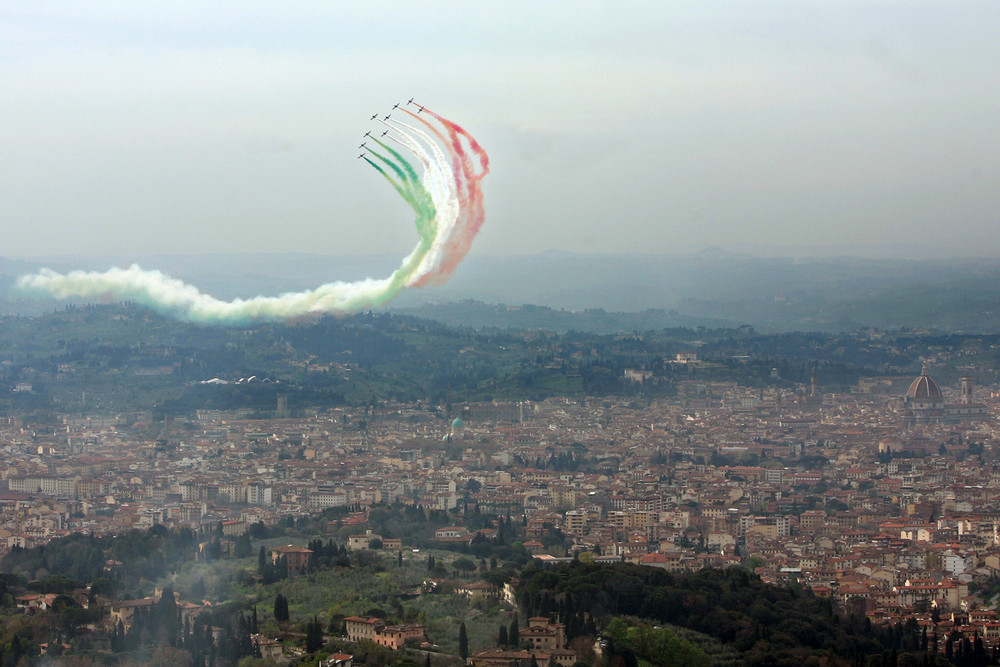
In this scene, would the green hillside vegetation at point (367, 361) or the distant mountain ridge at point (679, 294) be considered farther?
the distant mountain ridge at point (679, 294)

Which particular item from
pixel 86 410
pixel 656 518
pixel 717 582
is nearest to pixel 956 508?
pixel 656 518

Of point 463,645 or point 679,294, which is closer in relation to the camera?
point 463,645

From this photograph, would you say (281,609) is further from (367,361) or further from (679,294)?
(679,294)

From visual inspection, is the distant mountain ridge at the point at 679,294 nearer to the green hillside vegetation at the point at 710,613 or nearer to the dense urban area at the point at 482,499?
the dense urban area at the point at 482,499

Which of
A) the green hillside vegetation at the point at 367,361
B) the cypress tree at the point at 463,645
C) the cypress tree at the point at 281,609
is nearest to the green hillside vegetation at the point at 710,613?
the cypress tree at the point at 463,645

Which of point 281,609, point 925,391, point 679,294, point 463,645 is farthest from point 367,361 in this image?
point 679,294
